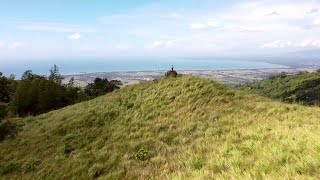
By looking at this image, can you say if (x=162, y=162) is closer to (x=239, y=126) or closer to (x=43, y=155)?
(x=239, y=126)

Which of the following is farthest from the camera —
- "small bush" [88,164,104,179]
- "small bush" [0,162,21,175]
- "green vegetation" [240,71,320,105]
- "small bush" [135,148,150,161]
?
"green vegetation" [240,71,320,105]

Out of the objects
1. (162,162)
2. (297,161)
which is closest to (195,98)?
(162,162)

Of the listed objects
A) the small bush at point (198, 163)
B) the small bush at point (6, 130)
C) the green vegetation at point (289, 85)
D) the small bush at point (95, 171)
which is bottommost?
the green vegetation at point (289, 85)

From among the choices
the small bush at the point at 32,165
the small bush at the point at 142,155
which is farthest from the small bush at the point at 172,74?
the small bush at the point at 32,165

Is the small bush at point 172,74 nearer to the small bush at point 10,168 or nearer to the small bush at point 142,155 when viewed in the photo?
the small bush at point 142,155

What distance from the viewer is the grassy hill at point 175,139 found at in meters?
8.50

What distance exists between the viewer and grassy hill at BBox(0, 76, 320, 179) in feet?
27.9

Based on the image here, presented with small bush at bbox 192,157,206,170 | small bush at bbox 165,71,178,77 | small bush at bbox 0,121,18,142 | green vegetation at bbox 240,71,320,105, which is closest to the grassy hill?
small bush at bbox 192,157,206,170

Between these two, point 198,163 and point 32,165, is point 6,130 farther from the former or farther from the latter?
point 198,163

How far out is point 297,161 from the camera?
7.09 meters

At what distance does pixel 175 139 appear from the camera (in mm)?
14914

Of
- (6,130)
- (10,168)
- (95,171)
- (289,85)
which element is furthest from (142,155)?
(289,85)

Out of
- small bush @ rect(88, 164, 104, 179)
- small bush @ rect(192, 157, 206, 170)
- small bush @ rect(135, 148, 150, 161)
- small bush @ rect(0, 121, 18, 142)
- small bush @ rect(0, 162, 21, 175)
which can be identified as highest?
small bush @ rect(192, 157, 206, 170)

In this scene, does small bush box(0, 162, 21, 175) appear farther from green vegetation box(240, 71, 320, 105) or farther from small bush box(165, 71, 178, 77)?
green vegetation box(240, 71, 320, 105)
